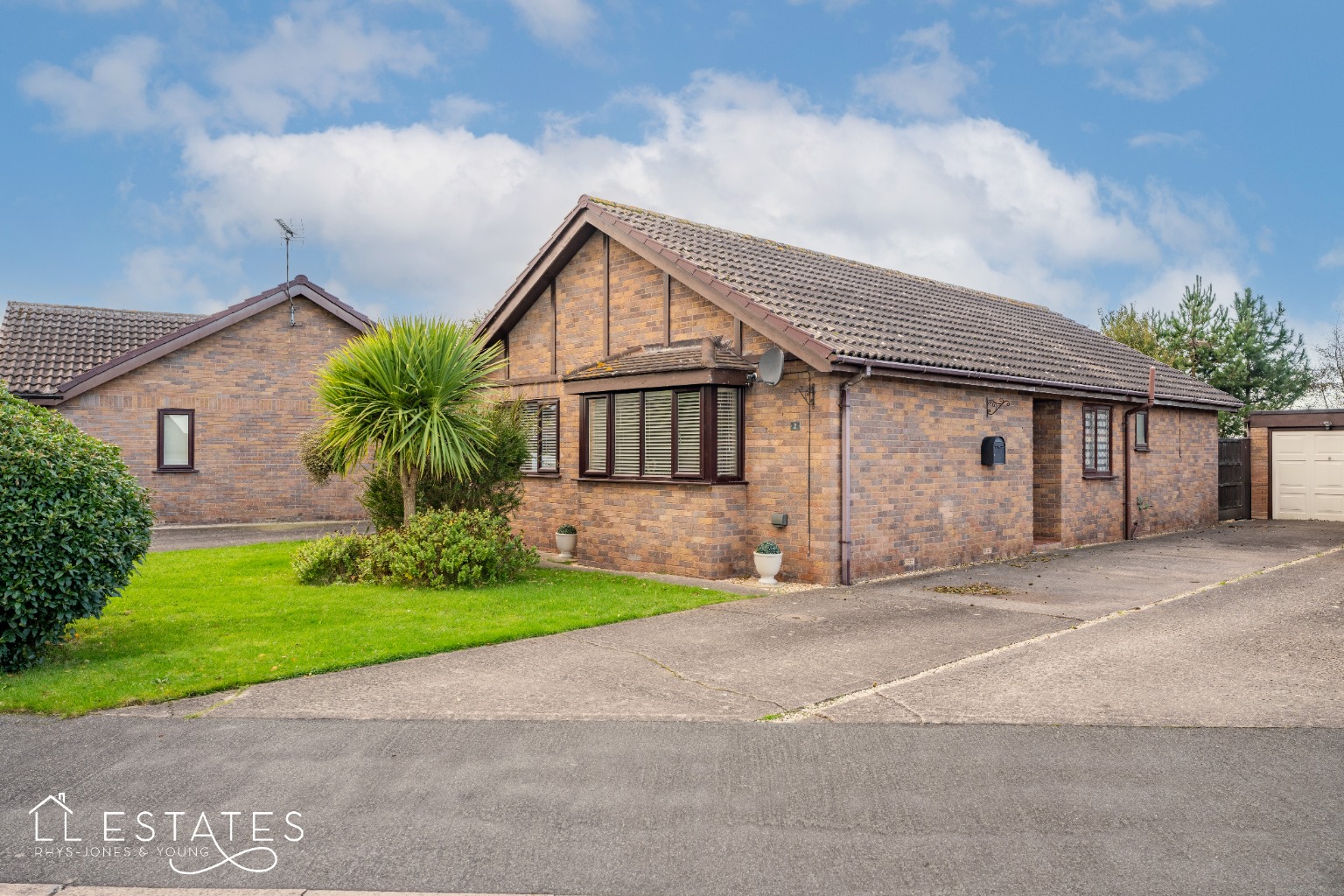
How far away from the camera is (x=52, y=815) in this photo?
4.34m

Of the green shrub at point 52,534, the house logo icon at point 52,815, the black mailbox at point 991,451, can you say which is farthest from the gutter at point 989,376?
the house logo icon at point 52,815

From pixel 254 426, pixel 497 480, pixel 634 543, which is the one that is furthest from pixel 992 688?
pixel 254 426

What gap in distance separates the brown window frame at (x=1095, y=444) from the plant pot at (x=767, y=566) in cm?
796

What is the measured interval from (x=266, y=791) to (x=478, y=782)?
1058 millimetres

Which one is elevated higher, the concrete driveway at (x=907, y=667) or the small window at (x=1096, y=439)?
the small window at (x=1096, y=439)

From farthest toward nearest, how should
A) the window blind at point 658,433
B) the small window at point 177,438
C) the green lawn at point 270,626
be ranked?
the small window at point 177,438 → the window blind at point 658,433 → the green lawn at point 270,626

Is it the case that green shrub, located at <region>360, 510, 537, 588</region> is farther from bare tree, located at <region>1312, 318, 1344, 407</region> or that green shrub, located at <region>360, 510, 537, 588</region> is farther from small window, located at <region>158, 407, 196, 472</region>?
bare tree, located at <region>1312, 318, 1344, 407</region>

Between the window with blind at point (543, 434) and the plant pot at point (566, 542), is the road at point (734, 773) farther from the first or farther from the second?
the window with blind at point (543, 434)

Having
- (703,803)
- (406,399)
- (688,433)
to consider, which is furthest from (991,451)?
(703,803)

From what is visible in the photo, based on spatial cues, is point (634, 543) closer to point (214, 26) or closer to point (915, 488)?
point (915, 488)

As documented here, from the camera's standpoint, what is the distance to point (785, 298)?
13.1m

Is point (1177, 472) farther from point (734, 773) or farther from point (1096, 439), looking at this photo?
point (734, 773)

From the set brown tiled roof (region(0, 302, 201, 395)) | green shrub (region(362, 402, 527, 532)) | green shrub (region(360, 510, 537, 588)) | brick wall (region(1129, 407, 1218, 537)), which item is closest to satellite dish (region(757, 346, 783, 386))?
green shrub (region(362, 402, 527, 532))

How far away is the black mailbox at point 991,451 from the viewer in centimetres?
1390
